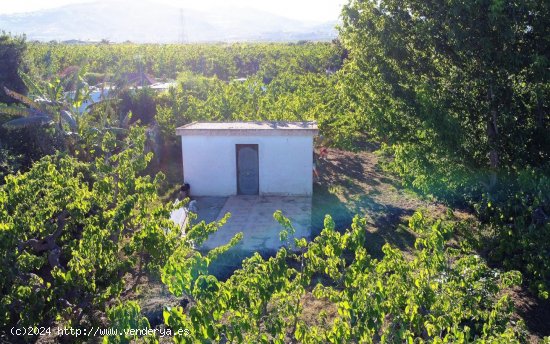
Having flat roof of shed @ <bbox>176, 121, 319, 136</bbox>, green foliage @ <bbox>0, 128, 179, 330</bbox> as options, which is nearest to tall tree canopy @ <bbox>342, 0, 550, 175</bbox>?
flat roof of shed @ <bbox>176, 121, 319, 136</bbox>

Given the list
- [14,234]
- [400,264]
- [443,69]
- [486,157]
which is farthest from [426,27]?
[14,234]

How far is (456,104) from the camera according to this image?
39.2ft

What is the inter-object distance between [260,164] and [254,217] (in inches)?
93.7

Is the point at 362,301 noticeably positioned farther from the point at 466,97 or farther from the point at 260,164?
the point at 260,164

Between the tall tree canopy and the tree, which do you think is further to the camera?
the tree

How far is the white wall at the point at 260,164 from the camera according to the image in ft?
53.1

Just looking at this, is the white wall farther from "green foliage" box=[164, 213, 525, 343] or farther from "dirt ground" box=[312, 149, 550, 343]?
"green foliage" box=[164, 213, 525, 343]

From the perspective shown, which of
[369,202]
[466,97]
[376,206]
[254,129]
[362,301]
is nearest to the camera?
[362,301]

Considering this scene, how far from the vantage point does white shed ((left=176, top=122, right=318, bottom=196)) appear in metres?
16.1

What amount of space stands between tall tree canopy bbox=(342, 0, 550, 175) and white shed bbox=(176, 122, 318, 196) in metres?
3.30

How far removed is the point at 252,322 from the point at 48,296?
11.0 ft

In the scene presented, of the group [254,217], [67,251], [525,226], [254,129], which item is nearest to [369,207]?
[254,217]

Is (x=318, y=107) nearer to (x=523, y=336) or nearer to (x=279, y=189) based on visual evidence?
(x=279, y=189)

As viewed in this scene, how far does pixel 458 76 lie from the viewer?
12055mm
